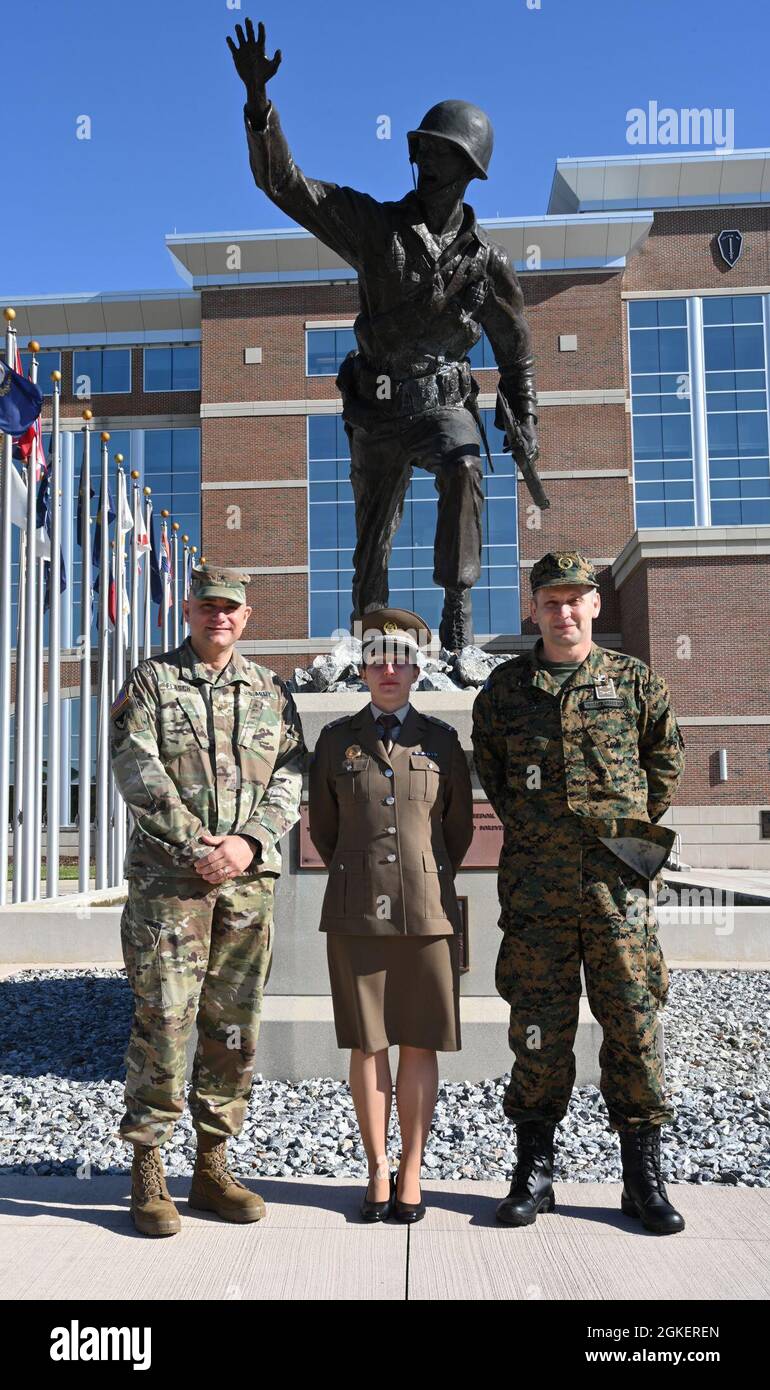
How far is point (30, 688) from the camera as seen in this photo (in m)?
13.0

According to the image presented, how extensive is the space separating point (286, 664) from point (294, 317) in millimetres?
11793

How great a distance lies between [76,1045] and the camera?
22.9 ft

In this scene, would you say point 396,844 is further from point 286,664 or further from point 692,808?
point 286,664

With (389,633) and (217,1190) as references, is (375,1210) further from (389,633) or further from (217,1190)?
(389,633)

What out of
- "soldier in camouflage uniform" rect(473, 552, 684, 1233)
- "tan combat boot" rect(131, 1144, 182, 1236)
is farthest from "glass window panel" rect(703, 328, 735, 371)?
"tan combat boot" rect(131, 1144, 182, 1236)

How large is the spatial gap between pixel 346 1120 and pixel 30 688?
917 cm

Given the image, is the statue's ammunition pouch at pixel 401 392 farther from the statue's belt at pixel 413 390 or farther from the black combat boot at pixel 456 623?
the black combat boot at pixel 456 623

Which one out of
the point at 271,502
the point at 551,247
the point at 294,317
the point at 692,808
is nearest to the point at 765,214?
the point at 551,247

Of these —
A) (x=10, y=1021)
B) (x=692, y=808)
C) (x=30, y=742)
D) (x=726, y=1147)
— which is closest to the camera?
(x=726, y=1147)

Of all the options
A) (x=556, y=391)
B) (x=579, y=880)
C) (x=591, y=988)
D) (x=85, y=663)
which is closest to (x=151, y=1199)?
(x=591, y=988)

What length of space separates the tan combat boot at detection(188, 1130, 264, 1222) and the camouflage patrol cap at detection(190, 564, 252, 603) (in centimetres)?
185

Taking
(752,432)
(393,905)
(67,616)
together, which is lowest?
(393,905)

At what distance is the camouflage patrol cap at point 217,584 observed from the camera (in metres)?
3.84

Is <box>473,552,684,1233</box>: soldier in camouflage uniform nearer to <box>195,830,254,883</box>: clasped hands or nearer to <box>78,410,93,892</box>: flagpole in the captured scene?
<box>195,830,254,883</box>: clasped hands
